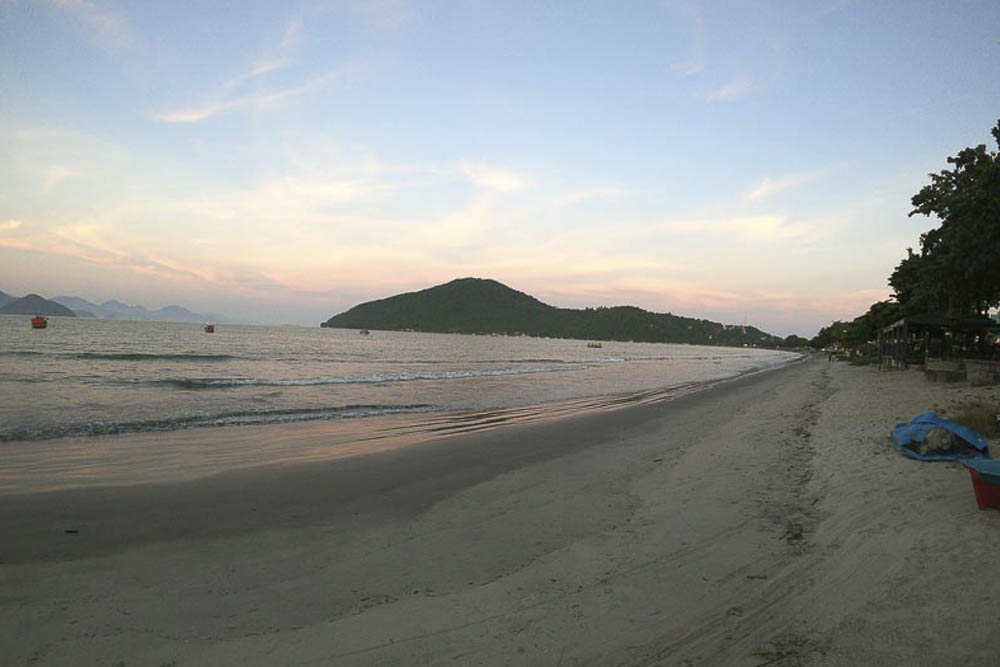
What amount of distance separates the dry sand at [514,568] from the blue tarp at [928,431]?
13.4 inches

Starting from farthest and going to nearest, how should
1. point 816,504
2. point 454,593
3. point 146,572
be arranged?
point 816,504
point 146,572
point 454,593

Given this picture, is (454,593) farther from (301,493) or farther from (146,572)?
(301,493)

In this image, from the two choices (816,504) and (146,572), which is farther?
(816,504)

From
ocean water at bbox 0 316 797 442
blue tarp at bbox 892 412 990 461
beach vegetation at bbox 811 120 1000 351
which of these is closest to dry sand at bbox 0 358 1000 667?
blue tarp at bbox 892 412 990 461

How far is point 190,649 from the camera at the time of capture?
3.62 meters

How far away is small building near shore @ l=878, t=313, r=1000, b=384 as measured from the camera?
19.4m

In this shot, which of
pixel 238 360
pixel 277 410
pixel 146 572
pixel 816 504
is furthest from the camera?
pixel 238 360

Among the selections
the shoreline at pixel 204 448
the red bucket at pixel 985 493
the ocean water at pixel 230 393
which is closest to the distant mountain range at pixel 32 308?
the ocean water at pixel 230 393

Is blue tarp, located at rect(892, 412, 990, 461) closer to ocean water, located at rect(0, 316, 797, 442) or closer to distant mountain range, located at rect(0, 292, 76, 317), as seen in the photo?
ocean water, located at rect(0, 316, 797, 442)

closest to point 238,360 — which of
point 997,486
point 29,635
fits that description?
point 29,635

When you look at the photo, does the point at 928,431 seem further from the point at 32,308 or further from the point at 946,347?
the point at 32,308

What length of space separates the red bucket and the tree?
14869mm

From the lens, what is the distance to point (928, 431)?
8219 millimetres

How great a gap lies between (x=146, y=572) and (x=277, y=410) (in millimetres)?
11877
